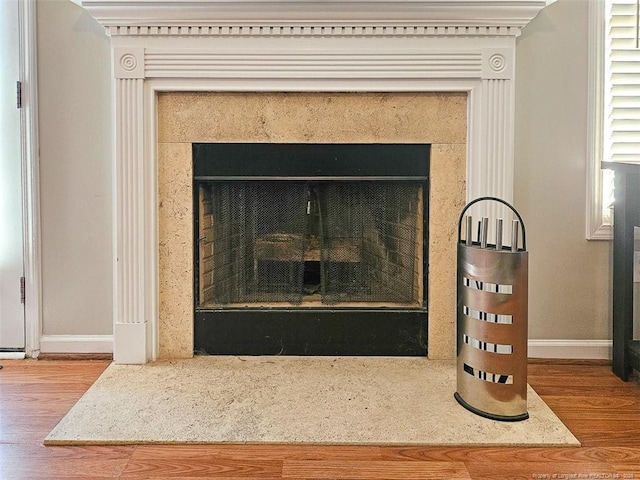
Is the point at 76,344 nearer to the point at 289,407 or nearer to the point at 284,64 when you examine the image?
the point at 289,407

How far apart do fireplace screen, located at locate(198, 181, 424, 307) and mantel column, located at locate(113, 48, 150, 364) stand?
0.81 feet

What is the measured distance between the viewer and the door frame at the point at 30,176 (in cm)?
238

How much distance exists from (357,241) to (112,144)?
106 centimetres

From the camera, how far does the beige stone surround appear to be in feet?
7.77

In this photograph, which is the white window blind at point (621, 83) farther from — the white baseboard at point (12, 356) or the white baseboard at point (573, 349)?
the white baseboard at point (12, 356)

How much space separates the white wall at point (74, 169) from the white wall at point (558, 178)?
1689 mm

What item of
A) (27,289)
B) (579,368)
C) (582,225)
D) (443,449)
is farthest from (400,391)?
(27,289)

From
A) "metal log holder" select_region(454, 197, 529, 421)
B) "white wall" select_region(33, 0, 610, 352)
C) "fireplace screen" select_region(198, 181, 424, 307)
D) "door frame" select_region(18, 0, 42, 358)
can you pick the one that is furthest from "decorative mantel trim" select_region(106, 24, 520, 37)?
"metal log holder" select_region(454, 197, 529, 421)

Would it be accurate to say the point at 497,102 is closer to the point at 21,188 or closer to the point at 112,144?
the point at 112,144

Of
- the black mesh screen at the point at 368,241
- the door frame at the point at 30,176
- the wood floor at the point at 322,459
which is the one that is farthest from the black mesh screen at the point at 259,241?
the wood floor at the point at 322,459

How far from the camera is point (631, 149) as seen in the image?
244 cm

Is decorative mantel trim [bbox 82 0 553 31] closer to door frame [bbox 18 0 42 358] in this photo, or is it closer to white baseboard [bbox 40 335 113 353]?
door frame [bbox 18 0 42 358]

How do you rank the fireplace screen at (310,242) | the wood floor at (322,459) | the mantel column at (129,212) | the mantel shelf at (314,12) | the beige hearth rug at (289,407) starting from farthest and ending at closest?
the fireplace screen at (310,242) < the mantel column at (129,212) < the mantel shelf at (314,12) < the beige hearth rug at (289,407) < the wood floor at (322,459)

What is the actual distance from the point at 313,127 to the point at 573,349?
1.41 meters
